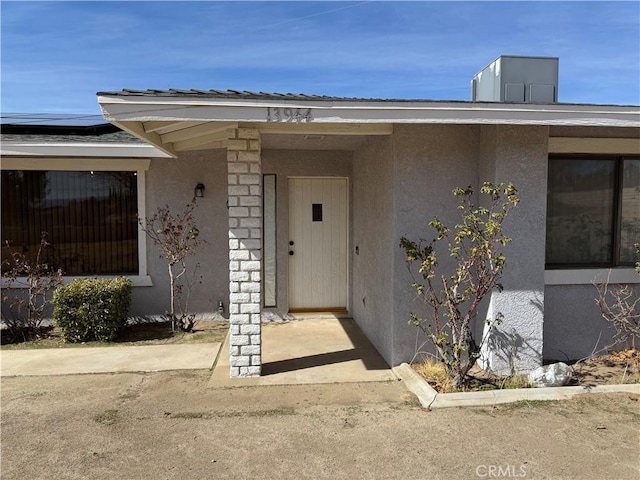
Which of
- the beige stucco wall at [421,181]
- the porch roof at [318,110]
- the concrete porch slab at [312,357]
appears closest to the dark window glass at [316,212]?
the concrete porch slab at [312,357]

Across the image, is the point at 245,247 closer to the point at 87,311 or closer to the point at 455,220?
the point at 455,220

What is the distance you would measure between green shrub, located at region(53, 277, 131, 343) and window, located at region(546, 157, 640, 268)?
233 inches

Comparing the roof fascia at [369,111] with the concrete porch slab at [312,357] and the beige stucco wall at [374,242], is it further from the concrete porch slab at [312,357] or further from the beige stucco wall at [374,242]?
the concrete porch slab at [312,357]

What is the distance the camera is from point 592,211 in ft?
18.3

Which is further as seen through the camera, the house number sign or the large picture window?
the large picture window

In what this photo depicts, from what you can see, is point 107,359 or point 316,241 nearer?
Result: point 107,359

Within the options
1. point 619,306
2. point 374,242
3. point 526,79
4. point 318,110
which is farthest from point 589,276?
point 318,110

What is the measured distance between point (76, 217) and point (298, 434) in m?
5.81

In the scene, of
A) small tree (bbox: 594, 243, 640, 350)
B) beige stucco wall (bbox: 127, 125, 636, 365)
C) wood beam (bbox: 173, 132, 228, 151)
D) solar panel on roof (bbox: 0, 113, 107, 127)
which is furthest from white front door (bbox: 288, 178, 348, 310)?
solar panel on roof (bbox: 0, 113, 107, 127)

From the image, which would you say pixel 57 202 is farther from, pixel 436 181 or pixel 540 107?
pixel 540 107

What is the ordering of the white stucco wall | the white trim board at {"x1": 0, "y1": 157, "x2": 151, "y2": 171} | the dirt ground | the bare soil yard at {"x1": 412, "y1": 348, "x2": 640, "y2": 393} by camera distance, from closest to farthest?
the dirt ground, the bare soil yard at {"x1": 412, "y1": 348, "x2": 640, "y2": 393}, the white trim board at {"x1": 0, "y1": 157, "x2": 151, "y2": 171}, the white stucco wall

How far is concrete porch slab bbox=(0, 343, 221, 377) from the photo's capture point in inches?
215

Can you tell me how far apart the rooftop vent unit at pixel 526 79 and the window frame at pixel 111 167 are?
18.2 feet

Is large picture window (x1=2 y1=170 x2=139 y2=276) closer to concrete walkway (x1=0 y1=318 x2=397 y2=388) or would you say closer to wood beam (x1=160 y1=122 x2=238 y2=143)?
concrete walkway (x1=0 y1=318 x2=397 y2=388)
